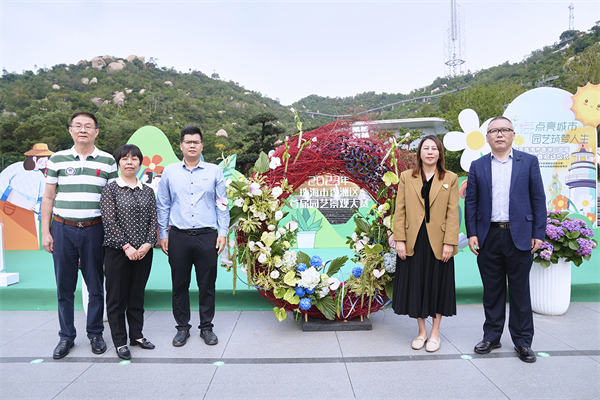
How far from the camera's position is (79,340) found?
262 cm

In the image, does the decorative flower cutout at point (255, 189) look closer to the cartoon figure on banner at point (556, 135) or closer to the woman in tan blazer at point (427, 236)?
the woman in tan blazer at point (427, 236)

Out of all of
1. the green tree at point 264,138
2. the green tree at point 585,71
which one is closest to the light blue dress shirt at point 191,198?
the green tree at point 264,138

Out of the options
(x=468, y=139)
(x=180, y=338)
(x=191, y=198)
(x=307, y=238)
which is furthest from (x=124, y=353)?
(x=468, y=139)

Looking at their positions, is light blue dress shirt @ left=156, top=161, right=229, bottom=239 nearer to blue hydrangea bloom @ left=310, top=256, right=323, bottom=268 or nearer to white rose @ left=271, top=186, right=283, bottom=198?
white rose @ left=271, top=186, right=283, bottom=198

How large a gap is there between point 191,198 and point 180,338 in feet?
3.48

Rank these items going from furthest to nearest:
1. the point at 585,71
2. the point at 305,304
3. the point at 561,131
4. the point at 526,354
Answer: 1. the point at 585,71
2. the point at 561,131
3. the point at 305,304
4. the point at 526,354

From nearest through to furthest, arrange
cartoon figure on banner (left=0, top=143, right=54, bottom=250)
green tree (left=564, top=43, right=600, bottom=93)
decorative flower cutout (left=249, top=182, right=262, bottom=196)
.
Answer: decorative flower cutout (left=249, top=182, right=262, bottom=196) → cartoon figure on banner (left=0, top=143, right=54, bottom=250) → green tree (left=564, top=43, right=600, bottom=93)

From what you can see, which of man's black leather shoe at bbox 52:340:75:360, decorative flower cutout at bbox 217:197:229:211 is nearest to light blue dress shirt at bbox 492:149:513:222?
decorative flower cutout at bbox 217:197:229:211

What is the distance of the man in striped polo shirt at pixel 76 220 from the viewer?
2316 millimetres

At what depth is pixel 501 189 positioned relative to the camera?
2342 mm

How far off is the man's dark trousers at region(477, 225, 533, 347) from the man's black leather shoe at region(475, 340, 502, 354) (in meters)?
0.03

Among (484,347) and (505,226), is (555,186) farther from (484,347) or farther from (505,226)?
(484,347)

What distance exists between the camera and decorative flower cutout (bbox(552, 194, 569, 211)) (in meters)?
6.11

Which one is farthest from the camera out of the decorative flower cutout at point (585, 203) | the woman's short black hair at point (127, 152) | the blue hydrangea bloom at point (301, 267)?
the decorative flower cutout at point (585, 203)
